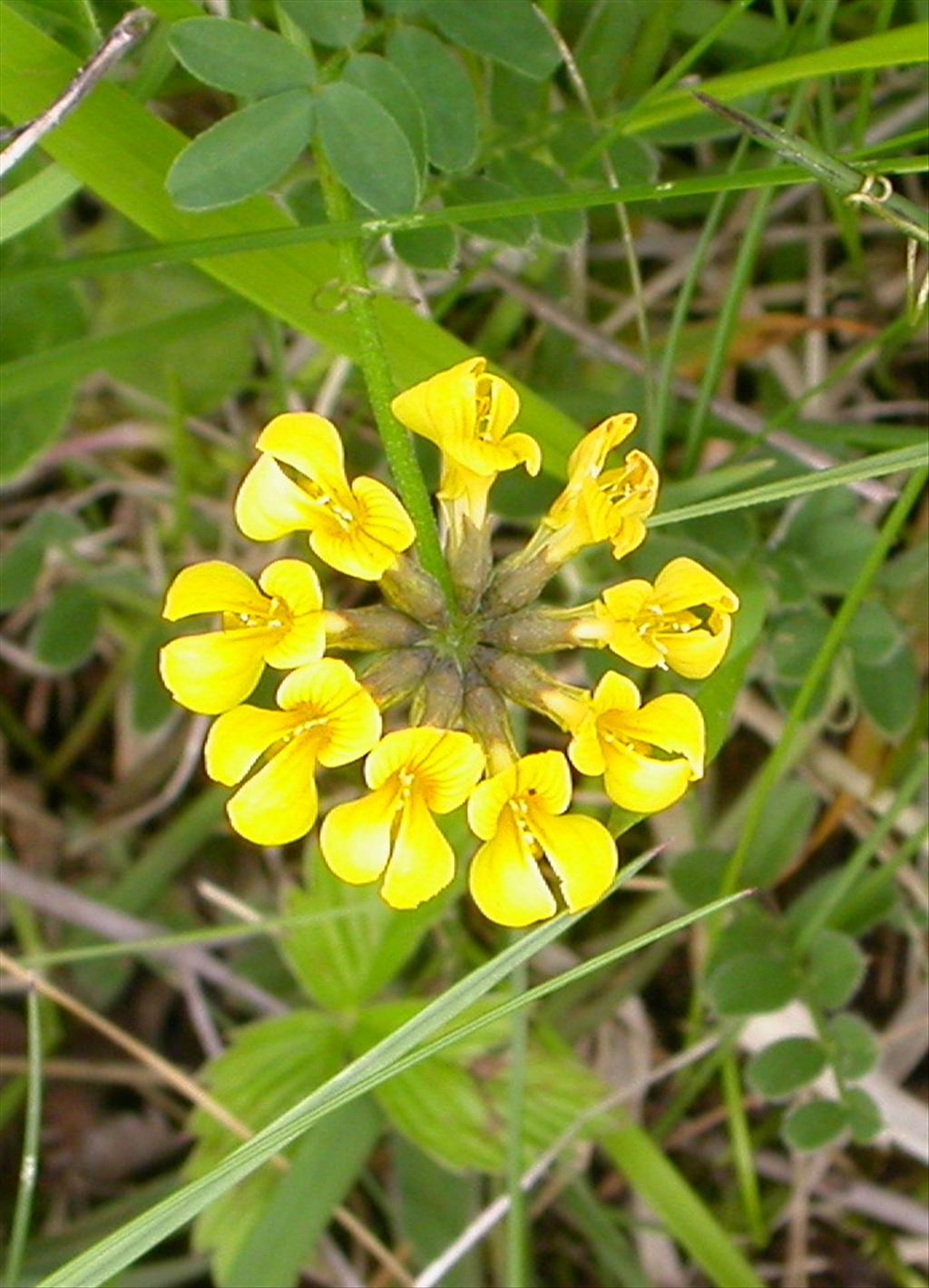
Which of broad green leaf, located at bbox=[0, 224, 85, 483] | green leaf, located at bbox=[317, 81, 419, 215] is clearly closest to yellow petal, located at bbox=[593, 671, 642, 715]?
green leaf, located at bbox=[317, 81, 419, 215]

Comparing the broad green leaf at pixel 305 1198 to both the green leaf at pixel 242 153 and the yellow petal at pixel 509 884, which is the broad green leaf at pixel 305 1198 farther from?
the green leaf at pixel 242 153

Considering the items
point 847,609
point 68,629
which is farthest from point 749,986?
point 68,629

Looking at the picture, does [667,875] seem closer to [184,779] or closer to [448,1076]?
[448,1076]

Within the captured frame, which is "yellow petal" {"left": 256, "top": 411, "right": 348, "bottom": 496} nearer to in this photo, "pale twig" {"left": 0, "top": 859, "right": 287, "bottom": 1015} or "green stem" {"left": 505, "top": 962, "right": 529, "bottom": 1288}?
"green stem" {"left": 505, "top": 962, "right": 529, "bottom": 1288}

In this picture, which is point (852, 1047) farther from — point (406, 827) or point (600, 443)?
point (600, 443)

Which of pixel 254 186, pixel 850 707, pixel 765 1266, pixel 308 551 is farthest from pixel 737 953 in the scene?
pixel 254 186
